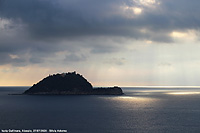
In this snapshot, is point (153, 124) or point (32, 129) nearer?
point (32, 129)

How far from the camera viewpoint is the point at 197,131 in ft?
204

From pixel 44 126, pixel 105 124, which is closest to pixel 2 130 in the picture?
pixel 44 126

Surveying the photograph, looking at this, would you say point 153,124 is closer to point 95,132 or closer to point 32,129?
point 95,132

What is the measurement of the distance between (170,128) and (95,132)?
23.1m

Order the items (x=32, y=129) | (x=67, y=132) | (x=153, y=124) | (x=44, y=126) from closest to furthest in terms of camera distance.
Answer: (x=67, y=132) → (x=32, y=129) → (x=44, y=126) → (x=153, y=124)

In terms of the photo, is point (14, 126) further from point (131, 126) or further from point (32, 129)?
point (131, 126)

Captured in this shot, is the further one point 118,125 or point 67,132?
point 118,125

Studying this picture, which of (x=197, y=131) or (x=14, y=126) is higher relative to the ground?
(x=14, y=126)

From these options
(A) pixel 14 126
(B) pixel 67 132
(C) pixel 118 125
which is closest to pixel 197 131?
(C) pixel 118 125

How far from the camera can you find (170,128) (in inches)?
2625

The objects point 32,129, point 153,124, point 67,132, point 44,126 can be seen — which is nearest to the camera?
point 67,132

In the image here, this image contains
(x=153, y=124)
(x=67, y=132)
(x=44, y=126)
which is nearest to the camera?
(x=67, y=132)

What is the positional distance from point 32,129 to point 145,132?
31.2 meters

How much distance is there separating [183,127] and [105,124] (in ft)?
77.6
